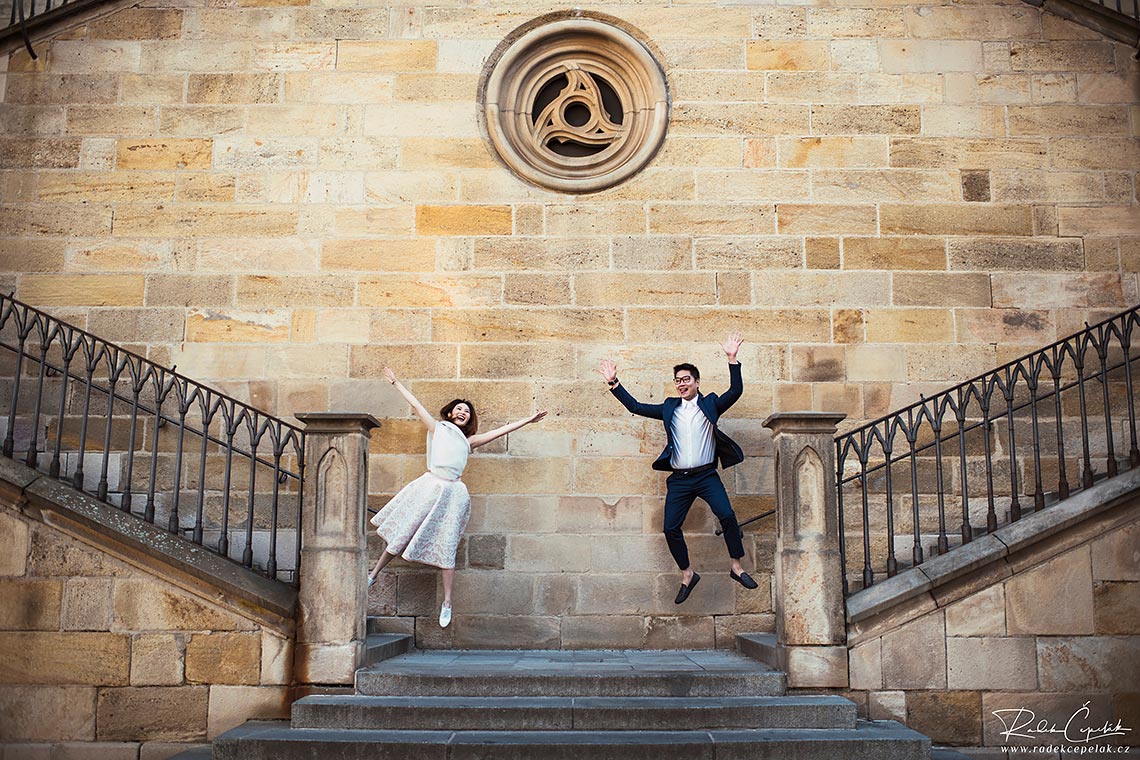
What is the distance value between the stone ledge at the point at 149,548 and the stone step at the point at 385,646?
23.1 inches

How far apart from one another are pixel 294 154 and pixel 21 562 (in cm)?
394

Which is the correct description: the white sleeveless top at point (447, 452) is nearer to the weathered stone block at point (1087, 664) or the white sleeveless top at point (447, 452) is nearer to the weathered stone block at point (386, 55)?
the weathered stone block at point (386, 55)

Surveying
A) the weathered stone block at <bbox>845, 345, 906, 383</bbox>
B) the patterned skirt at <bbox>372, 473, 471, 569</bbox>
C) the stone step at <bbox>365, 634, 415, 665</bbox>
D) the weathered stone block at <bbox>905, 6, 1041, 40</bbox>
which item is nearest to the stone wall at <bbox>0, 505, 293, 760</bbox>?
the stone step at <bbox>365, 634, 415, 665</bbox>

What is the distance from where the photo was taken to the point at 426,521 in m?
7.46

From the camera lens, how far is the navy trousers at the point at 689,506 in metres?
7.36

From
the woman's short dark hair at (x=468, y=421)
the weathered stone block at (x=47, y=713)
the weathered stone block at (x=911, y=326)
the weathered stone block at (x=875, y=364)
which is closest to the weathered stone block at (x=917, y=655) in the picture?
the weathered stone block at (x=875, y=364)

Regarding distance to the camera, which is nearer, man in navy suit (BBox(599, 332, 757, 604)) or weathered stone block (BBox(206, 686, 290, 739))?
weathered stone block (BBox(206, 686, 290, 739))

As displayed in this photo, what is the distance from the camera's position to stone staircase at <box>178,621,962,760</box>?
557 cm

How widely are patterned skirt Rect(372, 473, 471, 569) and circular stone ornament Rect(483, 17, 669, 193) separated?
112 inches

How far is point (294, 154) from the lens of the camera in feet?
29.6

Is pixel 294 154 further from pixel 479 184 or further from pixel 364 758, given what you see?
pixel 364 758

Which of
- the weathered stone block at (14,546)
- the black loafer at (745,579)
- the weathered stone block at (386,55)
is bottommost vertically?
the black loafer at (745,579)

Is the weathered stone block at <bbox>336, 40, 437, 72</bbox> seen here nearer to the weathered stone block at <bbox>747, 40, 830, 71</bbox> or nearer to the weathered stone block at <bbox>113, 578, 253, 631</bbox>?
the weathered stone block at <bbox>747, 40, 830, 71</bbox>

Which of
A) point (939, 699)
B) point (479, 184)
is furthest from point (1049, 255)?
point (479, 184)
